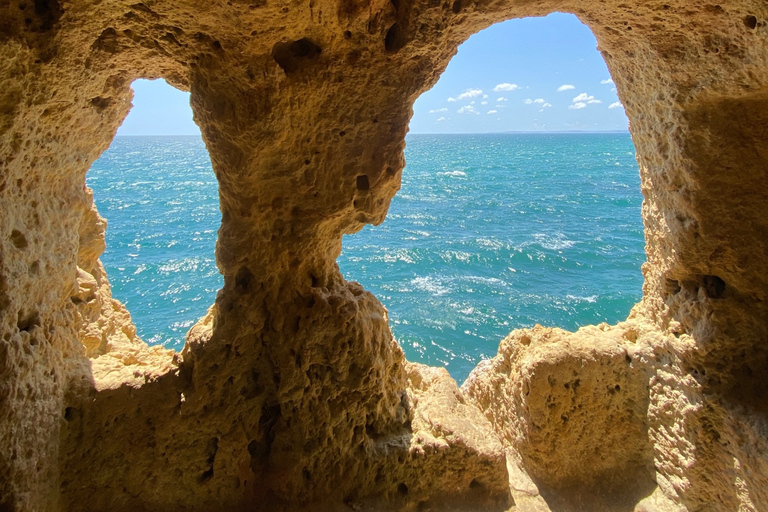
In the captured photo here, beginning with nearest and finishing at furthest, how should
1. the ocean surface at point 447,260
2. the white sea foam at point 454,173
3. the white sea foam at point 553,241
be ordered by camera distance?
the ocean surface at point 447,260 < the white sea foam at point 553,241 < the white sea foam at point 454,173

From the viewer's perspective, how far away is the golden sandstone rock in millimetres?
3062

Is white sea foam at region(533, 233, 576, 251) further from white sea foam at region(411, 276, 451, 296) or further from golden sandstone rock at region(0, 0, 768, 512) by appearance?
golden sandstone rock at region(0, 0, 768, 512)

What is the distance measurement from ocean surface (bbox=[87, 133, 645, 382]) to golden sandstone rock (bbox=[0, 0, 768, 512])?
8256mm

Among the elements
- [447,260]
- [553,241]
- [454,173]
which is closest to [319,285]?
[447,260]

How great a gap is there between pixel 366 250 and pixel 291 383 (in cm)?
1645

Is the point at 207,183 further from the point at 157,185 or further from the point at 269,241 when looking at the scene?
the point at 269,241

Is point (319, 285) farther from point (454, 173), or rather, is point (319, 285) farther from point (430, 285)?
point (454, 173)

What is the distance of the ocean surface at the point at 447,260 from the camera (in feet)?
48.2

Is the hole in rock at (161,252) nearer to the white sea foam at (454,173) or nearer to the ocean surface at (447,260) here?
the ocean surface at (447,260)

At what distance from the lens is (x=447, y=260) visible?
63.9ft

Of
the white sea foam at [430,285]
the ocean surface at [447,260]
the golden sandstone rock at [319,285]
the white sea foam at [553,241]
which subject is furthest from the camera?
the white sea foam at [553,241]

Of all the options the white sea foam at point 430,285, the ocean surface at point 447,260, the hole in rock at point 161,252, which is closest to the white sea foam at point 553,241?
the ocean surface at point 447,260

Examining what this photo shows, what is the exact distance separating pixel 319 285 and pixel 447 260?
15.8 metres

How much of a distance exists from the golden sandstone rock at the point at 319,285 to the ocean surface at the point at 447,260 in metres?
8.26
